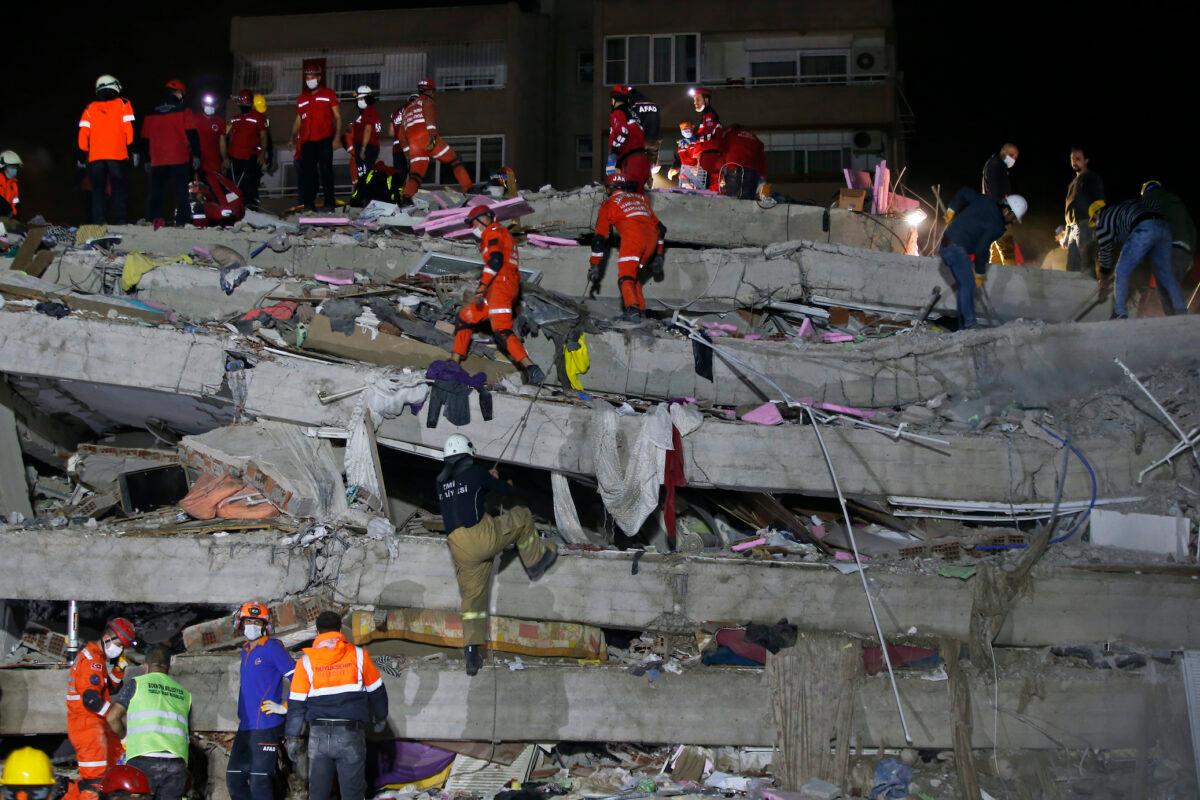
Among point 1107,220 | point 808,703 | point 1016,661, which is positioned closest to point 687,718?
point 808,703

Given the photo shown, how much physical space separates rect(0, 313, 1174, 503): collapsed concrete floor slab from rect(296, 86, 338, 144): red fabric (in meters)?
5.82

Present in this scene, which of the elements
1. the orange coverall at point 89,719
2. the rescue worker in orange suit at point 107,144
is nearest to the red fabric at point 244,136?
the rescue worker in orange suit at point 107,144

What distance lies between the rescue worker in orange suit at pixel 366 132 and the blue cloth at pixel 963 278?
7.99 m

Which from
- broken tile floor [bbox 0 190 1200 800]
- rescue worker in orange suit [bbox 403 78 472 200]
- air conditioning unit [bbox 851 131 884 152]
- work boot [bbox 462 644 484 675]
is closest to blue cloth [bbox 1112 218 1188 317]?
broken tile floor [bbox 0 190 1200 800]

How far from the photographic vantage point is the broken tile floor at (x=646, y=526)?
27.6ft

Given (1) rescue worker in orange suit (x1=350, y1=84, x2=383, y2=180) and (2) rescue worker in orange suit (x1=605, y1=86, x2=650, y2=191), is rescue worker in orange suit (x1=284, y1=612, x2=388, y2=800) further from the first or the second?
(1) rescue worker in orange suit (x1=350, y1=84, x2=383, y2=180)

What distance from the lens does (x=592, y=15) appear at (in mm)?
26406

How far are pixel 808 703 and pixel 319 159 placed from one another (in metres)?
10.1

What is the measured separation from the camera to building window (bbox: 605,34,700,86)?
2439 cm

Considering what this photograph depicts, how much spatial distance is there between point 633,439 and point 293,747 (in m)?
3.58

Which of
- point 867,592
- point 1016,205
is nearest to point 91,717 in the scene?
point 867,592

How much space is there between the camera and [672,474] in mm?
9422

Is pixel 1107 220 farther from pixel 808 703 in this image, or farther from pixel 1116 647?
pixel 808 703

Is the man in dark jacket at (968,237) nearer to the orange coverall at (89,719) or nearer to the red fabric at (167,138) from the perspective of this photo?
the orange coverall at (89,719)
